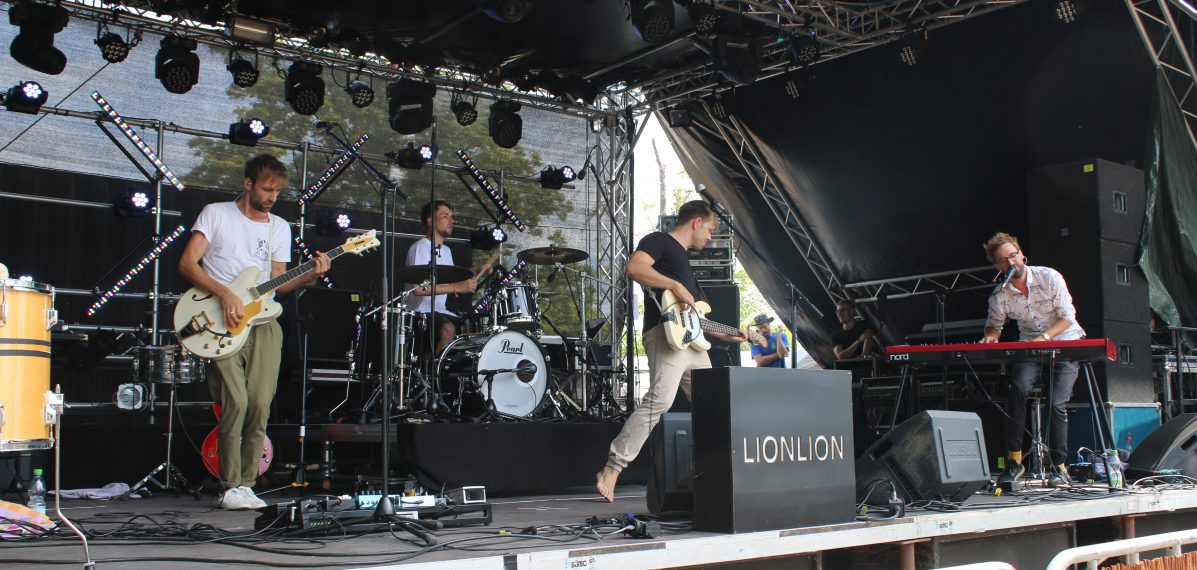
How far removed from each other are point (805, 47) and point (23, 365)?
736 cm

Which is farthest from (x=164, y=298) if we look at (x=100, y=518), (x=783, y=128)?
(x=783, y=128)

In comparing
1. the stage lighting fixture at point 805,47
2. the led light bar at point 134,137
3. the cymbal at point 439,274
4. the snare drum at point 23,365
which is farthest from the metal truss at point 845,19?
the snare drum at point 23,365

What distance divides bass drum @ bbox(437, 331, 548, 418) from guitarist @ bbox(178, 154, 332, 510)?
198 centimetres

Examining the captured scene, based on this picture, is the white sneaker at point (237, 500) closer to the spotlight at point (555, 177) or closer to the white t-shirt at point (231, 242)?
the white t-shirt at point (231, 242)

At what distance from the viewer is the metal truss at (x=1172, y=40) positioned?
7801 millimetres

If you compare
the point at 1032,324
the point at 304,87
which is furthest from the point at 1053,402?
the point at 304,87

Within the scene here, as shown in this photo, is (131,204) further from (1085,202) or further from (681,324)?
(1085,202)

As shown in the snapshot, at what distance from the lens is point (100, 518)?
4.57m

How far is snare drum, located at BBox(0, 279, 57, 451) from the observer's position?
3262mm

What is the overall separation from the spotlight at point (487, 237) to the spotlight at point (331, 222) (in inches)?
52.2

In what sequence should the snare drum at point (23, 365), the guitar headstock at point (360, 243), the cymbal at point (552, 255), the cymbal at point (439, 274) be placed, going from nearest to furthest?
1. the snare drum at point (23, 365)
2. the guitar headstock at point (360, 243)
3. the cymbal at point (439, 274)
4. the cymbal at point (552, 255)

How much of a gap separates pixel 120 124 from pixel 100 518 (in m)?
5.09

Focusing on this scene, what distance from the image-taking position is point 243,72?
8.76 meters

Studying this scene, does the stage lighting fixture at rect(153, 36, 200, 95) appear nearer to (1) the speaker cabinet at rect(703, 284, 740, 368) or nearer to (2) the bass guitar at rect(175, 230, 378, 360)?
A: (2) the bass guitar at rect(175, 230, 378, 360)
